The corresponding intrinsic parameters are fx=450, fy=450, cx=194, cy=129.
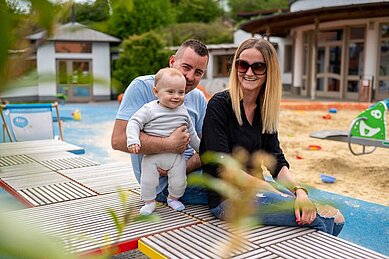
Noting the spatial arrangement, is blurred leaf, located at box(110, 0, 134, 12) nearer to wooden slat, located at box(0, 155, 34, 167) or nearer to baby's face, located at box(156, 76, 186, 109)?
wooden slat, located at box(0, 155, 34, 167)

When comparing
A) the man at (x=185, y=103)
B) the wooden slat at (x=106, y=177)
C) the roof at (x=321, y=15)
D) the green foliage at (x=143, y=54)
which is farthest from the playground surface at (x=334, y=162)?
the green foliage at (x=143, y=54)

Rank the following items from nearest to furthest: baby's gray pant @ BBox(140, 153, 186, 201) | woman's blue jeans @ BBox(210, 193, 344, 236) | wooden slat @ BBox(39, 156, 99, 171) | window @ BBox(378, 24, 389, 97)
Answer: woman's blue jeans @ BBox(210, 193, 344, 236)
baby's gray pant @ BBox(140, 153, 186, 201)
wooden slat @ BBox(39, 156, 99, 171)
window @ BBox(378, 24, 389, 97)

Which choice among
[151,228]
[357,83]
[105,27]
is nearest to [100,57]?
[357,83]

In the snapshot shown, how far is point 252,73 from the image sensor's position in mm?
2717

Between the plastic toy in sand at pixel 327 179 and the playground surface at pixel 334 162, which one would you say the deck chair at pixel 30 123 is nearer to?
the playground surface at pixel 334 162

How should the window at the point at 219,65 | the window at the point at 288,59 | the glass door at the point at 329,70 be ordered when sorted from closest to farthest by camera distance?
the glass door at the point at 329,70, the window at the point at 288,59, the window at the point at 219,65

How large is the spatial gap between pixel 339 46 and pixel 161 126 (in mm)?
16602

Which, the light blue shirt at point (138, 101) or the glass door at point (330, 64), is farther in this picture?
the glass door at point (330, 64)

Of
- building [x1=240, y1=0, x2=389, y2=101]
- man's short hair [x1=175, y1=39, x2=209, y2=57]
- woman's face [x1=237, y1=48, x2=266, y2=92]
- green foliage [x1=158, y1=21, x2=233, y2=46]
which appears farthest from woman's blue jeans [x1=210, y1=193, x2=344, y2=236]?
green foliage [x1=158, y1=21, x2=233, y2=46]

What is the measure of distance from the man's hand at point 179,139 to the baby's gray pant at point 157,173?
53mm

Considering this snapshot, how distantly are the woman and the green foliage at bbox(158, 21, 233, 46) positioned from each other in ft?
92.1

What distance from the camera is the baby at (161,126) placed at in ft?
8.63

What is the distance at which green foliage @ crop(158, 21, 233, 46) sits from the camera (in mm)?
30812

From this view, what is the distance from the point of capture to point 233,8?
4431 centimetres
